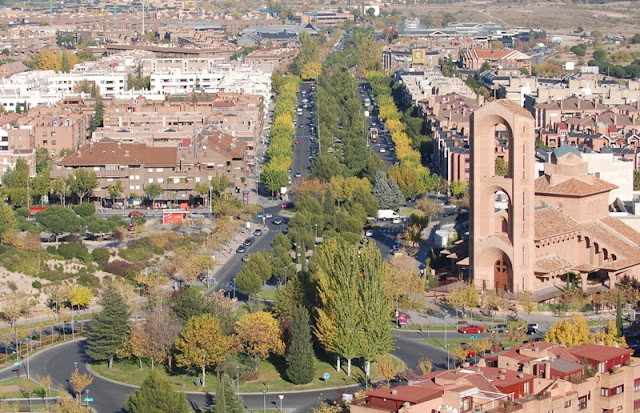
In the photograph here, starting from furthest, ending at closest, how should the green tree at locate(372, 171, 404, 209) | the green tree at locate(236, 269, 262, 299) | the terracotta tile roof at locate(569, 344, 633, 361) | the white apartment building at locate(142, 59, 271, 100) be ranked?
the white apartment building at locate(142, 59, 271, 100) < the green tree at locate(372, 171, 404, 209) < the green tree at locate(236, 269, 262, 299) < the terracotta tile roof at locate(569, 344, 633, 361)

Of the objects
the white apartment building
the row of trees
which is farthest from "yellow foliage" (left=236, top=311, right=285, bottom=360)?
the white apartment building

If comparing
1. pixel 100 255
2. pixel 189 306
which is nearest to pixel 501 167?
pixel 100 255

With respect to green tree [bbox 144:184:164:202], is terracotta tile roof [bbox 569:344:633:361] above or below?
above

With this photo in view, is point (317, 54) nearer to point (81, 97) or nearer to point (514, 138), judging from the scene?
point (81, 97)

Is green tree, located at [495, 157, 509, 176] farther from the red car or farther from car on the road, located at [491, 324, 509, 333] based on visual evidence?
the red car

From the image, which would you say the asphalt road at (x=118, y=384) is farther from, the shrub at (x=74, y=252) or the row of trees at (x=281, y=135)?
the row of trees at (x=281, y=135)

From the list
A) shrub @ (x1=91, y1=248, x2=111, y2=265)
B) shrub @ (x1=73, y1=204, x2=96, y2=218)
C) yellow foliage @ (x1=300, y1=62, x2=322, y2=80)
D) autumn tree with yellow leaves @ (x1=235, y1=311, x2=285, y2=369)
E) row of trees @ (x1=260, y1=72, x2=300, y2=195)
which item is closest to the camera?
autumn tree with yellow leaves @ (x1=235, y1=311, x2=285, y2=369)

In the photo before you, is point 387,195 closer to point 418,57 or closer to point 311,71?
point 311,71

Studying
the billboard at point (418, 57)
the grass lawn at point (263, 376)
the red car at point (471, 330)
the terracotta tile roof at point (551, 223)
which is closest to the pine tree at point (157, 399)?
the grass lawn at point (263, 376)
